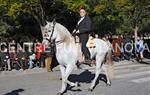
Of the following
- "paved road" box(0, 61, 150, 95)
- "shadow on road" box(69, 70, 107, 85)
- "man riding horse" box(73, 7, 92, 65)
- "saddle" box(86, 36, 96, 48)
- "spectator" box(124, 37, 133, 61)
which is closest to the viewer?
"paved road" box(0, 61, 150, 95)

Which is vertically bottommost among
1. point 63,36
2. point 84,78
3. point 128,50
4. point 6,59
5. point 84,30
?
point 84,78

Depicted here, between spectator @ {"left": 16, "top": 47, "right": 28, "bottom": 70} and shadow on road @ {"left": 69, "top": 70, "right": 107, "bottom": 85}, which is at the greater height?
spectator @ {"left": 16, "top": 47, "right": 28, "bottom": 70}

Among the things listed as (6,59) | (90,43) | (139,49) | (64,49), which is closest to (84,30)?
(90,43)

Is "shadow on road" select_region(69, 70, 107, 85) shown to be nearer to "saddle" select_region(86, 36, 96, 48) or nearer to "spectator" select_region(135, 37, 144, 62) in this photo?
"saddle" select_region(86, 36, 96, 48)

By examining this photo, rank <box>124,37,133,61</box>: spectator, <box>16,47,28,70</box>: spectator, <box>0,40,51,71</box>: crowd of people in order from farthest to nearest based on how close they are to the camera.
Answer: <box>124,37,133,61</box>: spectator
<box>16,47,28,70</box>: spectator
<box>0,40,51,71</box>: crowd of people

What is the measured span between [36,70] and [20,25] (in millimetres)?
18971

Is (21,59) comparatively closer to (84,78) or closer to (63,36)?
(84,78)

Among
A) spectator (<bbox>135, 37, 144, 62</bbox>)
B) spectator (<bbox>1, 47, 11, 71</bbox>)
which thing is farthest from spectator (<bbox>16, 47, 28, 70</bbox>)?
spectator (<bbox>135, 37, 144, 62</bbox>)

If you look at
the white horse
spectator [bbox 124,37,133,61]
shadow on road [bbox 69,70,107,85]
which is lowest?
shadow on road [bbox 69,70,107,85]

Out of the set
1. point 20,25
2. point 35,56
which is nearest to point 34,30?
point 20,25

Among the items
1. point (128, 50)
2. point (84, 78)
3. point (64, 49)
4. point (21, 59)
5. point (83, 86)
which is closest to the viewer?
point (64, 49)

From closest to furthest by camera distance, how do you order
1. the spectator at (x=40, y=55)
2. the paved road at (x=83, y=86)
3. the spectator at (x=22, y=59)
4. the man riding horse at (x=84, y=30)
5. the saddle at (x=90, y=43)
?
the paved road at (x=83, y=86) → the man riding horse at (x=84, y=30) → the saddle at (x=90, y=43) → the spectator at (x=22, y=59) → the spectator at (x=40, y=55)

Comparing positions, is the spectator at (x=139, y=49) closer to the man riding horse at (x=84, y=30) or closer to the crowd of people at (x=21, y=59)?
the crowd of people at (x=21, y=59)

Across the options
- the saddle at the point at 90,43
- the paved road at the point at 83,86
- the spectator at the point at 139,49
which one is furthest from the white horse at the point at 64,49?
the spectator at the point at 139,49
